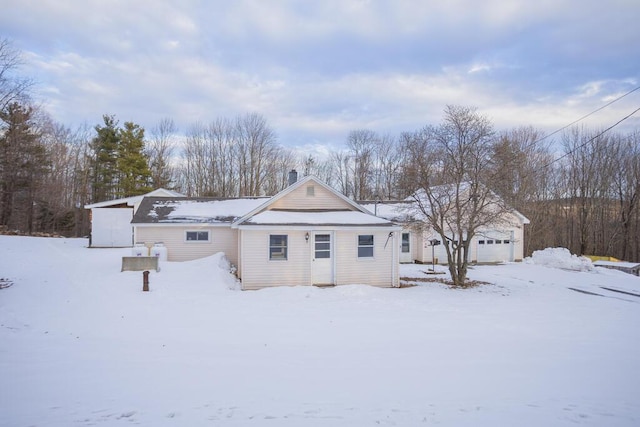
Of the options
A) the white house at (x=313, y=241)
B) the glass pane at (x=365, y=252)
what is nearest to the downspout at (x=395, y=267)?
the white house at (x=313, y=241)

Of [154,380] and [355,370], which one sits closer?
[154,380]

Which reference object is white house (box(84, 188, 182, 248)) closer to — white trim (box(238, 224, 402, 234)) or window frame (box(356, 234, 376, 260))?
white trim (box(238, 224, 402, 234))

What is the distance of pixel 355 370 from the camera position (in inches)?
224

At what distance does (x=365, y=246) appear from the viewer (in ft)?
47.3

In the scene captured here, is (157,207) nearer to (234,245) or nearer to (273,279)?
(234,245)

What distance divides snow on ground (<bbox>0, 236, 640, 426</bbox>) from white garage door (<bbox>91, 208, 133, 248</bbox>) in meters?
11.8

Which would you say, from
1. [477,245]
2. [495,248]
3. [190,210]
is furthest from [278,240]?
[495,248]

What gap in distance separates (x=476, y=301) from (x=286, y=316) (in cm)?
690

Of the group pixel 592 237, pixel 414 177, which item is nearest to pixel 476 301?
pixel 414 177

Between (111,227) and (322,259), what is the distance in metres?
17.3

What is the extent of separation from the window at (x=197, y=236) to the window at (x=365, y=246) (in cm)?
803

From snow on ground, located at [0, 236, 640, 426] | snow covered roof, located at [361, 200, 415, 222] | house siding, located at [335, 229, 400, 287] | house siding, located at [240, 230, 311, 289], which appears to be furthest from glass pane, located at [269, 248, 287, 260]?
snow covered roof, located at [361, 200, 415, 222]

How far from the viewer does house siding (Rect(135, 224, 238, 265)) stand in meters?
17.3

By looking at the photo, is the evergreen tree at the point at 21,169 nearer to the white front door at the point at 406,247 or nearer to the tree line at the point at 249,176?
the tree line at the point at 249,176
